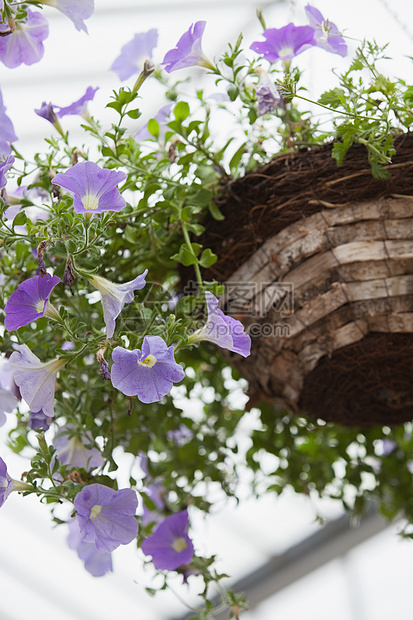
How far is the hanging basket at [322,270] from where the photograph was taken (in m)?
0.83

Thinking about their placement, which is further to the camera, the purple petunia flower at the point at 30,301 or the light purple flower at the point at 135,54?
the light purple flower at the point at 135,54

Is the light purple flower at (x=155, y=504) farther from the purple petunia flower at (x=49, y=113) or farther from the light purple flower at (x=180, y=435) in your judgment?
the purple petunia flower at (x=49, y=113)

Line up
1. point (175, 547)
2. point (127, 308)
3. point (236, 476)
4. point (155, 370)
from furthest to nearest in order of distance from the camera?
1. point (236, 476)
2. point (175, 547)
3. point (127, 308)
4. point (155, 370)

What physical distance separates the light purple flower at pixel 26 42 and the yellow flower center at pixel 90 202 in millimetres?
319

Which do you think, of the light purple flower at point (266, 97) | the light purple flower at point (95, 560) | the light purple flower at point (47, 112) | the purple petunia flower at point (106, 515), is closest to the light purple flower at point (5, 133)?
the light purple flower at point (47, 112)

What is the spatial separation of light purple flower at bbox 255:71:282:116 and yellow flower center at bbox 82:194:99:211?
0.30 metres

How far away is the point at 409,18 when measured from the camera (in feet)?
4.58

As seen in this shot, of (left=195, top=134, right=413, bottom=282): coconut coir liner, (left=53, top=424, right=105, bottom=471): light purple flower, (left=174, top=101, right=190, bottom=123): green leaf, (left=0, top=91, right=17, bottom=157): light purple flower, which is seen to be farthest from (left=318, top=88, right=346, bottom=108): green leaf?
(left=53, top=424, right=105, bottom=471): light purple flower

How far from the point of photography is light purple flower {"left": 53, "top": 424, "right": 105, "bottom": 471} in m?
0.88

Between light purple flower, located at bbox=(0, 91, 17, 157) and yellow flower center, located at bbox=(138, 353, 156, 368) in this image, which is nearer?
yellow flower center, located at bbox=(138, 353, 156, 368)

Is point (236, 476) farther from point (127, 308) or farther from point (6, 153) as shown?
point (6, 153)

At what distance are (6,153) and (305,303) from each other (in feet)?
1.34

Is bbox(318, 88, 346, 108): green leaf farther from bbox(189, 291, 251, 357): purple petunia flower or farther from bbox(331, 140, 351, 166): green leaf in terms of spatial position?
bbox(189, 291, 251, 357): purple petunia flower

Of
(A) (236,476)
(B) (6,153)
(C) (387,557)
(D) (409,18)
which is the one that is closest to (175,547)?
(A) (236,476)
